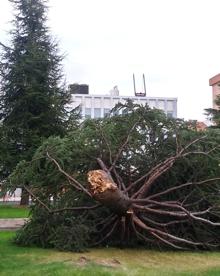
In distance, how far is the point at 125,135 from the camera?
11.6 metres

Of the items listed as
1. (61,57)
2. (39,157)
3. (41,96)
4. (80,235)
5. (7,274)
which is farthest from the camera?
(61,57)

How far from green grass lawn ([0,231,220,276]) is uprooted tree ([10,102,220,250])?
37cm

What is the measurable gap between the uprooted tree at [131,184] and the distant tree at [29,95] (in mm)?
16386

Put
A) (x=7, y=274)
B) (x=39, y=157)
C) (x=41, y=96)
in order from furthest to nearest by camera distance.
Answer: (x=41, y=96) < (x=39, y=157) < (x=7, y=274)

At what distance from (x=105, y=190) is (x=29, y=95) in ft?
65.8

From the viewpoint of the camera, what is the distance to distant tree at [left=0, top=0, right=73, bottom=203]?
28.9 metres

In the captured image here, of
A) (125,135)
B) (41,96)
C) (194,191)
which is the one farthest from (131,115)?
(41,96)

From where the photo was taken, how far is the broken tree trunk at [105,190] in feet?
30.7

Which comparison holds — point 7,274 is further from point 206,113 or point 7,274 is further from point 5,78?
point 206,113

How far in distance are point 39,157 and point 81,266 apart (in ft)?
10.6

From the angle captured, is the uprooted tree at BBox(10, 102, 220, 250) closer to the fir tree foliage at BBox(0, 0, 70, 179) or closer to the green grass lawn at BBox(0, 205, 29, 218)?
the green grass lawn at BBox(0, 205, 29, 218)

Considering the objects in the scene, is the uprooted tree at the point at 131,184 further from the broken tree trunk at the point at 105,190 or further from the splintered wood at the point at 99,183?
the splintered wood at the point at 99,183

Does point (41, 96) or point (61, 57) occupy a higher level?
point (61, 57)

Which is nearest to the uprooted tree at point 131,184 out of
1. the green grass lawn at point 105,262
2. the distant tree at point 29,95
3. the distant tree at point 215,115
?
the green grass lawn at point 105,262
